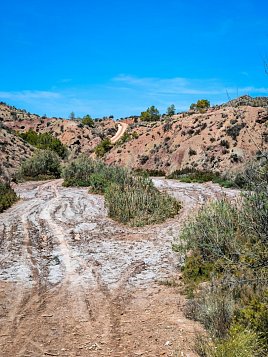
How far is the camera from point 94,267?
9.39 m

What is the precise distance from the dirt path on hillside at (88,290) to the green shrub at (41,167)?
2029cm

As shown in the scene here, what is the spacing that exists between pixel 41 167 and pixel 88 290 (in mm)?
29344

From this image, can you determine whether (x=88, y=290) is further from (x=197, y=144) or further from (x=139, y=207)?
(x=197, y=144)

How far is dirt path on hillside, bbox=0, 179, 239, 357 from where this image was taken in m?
5.55

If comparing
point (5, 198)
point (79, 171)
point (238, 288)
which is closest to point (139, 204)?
point (5, 198)

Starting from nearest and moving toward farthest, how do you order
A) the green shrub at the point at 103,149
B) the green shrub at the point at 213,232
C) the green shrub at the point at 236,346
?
the green shrub at the point at 236,346 < the green shrub at the point at 213,232 < the green shrub at the point at 103,149

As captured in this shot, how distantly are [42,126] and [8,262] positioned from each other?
80865mm

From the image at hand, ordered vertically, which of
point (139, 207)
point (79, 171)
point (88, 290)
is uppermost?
point (79, 171)

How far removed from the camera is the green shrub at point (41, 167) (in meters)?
34.9

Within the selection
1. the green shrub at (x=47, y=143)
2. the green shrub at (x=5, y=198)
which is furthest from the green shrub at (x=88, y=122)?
the green shrub at (x=5, y=198)

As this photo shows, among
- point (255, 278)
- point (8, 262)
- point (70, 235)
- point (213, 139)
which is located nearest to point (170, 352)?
point (255, 278)

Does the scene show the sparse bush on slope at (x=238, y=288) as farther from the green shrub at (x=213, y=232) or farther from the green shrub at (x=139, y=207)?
the green shrub at (x=139, y=207)

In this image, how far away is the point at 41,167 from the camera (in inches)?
1411

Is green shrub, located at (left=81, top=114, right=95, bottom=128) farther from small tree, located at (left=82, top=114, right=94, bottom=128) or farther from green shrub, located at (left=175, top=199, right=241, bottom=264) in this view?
green shrub, located at (left=175, top=199, right=241, bottom=264)
